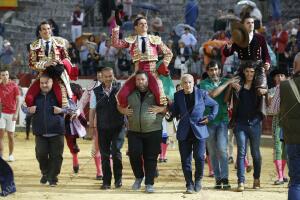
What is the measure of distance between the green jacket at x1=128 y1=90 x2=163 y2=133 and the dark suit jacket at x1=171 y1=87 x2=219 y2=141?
299 mm

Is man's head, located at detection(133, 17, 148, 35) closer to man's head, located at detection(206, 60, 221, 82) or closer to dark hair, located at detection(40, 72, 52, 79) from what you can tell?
man's head, located at detection(206, 60, 221, 82)

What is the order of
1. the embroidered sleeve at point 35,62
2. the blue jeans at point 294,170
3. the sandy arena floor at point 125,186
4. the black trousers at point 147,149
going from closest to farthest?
the blue jeans at point 294,170
the sandy arena floor at point 125,186
the black trousers at point 147,149
the embroidered sleeve at point 35,62

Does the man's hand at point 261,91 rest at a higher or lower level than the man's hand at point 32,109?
higher

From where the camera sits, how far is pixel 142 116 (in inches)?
536

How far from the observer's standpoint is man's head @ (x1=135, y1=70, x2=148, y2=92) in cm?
1366

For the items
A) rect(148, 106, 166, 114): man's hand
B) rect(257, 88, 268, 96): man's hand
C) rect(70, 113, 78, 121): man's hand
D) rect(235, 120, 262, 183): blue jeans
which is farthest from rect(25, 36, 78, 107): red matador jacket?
rect(257, 88, 268, 96): man's hand

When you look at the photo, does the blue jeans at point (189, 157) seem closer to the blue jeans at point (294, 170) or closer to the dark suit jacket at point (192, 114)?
the dark suit jacket at point (192, 114)

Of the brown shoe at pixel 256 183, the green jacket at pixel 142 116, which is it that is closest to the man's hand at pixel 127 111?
the green jacket at pixel 142 116

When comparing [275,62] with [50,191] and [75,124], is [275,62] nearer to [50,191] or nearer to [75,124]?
[75,124]

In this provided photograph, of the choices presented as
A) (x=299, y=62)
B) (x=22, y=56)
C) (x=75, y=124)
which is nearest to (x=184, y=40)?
(x=22, y=56)

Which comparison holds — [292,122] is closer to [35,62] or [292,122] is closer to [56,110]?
[56,110]

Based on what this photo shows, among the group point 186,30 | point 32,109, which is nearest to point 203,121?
point 32,109

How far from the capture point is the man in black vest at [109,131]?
1398 centimetres

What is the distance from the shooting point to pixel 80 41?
94.2ft
